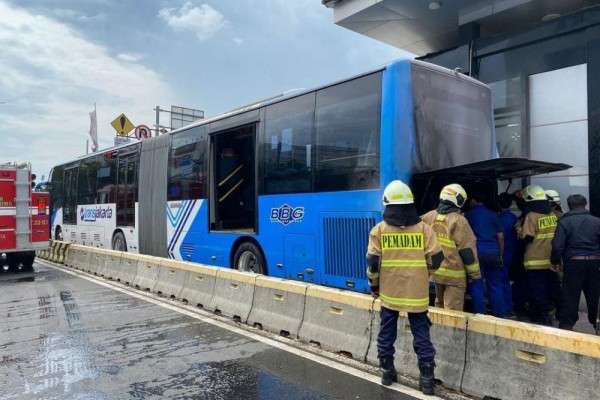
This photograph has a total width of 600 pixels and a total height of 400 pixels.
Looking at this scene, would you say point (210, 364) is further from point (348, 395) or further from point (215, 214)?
point (215, 214)

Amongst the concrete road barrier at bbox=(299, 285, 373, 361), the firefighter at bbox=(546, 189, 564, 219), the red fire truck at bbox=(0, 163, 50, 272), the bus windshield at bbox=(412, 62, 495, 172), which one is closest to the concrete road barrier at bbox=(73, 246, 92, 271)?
the red fire truck at bbox=(0, 163, 50, 272)

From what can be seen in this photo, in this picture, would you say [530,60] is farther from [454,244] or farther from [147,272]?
[147,272]

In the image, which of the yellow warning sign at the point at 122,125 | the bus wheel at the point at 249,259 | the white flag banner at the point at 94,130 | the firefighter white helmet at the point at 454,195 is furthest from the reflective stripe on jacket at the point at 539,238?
the white flag banner at the point at 94,130

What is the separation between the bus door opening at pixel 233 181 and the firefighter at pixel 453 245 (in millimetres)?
4981

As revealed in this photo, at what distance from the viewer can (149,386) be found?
4.42 m

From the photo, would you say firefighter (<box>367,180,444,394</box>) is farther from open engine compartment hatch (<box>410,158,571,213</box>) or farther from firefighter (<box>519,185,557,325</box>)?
firefighter (<box>519,185,557,325</box>)

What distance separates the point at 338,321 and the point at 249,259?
362cm

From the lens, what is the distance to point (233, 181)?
10398 millimetres

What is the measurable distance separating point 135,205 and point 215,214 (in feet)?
13.0

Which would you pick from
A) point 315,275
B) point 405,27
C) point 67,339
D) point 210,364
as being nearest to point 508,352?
point 210,364

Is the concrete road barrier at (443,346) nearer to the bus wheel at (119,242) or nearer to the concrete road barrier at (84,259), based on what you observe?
the concrete road barrier at (84,259)

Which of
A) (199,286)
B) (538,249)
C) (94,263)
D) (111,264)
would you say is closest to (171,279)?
(199,286)

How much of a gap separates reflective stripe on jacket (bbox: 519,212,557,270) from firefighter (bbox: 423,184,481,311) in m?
1.31

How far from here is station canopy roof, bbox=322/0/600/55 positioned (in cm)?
952
